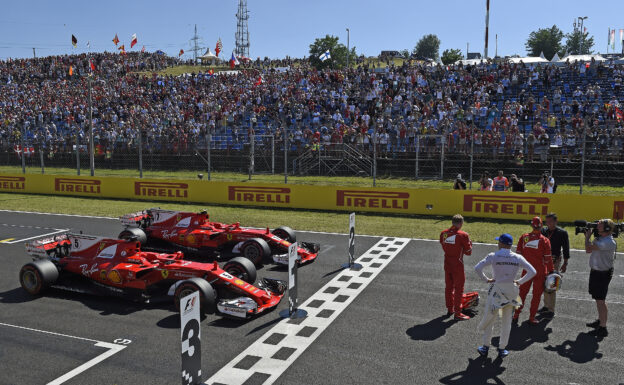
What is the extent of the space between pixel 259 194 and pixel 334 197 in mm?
3075

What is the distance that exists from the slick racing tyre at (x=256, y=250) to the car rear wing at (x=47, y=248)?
3.71m

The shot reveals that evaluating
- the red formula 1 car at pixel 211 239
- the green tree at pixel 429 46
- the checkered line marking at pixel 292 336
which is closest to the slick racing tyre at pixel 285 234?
the red formula 1 car at pixel 211 239

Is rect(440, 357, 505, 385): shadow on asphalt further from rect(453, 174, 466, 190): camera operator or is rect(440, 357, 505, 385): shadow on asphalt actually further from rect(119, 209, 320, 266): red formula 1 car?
rect(453, 174, 466, 190): camera operator

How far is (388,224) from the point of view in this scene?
54.6 feet

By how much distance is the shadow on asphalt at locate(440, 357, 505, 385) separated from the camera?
Result: 6500 millimetres

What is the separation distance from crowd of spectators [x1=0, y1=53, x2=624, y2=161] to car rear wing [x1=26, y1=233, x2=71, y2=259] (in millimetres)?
11996

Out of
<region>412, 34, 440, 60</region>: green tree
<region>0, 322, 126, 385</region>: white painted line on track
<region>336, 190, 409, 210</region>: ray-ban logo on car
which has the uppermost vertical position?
<region>412, 34, 440, 60</region>: green tree

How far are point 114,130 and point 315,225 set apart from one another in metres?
19.9

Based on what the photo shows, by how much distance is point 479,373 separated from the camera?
6.71 meters

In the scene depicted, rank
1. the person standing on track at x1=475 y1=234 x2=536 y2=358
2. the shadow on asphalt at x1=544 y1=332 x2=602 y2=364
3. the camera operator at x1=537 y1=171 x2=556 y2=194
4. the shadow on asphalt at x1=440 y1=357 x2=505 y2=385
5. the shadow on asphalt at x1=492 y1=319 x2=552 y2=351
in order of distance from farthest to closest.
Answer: the camera operator at x1=537 y1=171 x2=556 y2=194
the shadow on asphalt at x1=492 y1=319 x2=552 y2=351
the shadow on asphalt at x1=544 y1=332 x2=602 y2=364
the person standing on track at x1=475 y1=234 x2=536 y2=358
the shadow on asphalt at x1=440 y1=357 x2=505 y2=385

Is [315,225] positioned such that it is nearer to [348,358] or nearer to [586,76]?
[348,358]

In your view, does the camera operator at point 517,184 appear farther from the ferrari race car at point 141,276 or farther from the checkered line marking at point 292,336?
the ferrari race car at point 141,276

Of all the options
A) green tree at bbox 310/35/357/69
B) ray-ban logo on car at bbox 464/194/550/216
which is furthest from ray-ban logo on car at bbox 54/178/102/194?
green tree at bbox 310/35/357/69

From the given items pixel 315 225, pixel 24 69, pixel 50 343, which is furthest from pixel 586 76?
pixel 24 69
